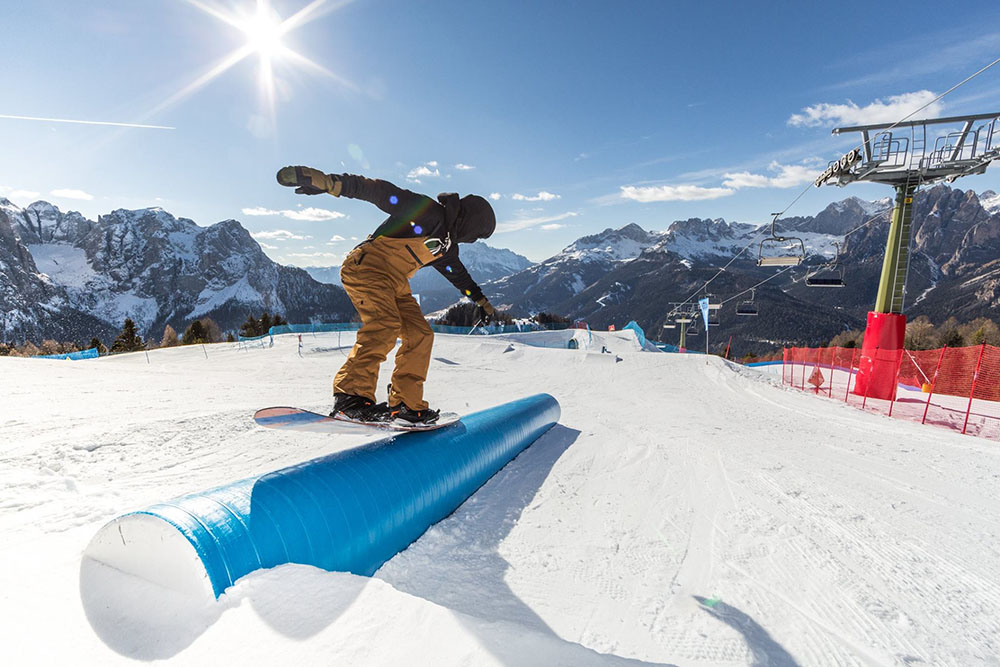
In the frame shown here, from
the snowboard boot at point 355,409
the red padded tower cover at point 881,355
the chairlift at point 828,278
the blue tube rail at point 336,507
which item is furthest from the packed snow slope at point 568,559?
the chairlift at point 828,278

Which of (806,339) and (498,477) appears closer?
(498,477)

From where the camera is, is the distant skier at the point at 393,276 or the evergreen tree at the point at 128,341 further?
the evergreen tree at the point at 128,341

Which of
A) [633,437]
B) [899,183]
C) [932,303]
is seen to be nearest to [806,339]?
[932,303]

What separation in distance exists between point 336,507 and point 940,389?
22.0 m

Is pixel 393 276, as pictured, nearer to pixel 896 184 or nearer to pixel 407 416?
pixel 407 416

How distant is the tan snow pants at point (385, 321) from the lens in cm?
355

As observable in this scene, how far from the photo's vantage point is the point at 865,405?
1179 cm

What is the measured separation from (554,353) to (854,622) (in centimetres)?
1784

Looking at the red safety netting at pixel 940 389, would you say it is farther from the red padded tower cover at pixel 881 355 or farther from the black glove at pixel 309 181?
the black glove at pixel 309 181

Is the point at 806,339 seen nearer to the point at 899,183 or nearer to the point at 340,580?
the point at 899,183

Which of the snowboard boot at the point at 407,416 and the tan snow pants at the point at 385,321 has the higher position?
the tan snow pants at the point at 385,321

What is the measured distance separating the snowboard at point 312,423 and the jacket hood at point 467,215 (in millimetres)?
1861

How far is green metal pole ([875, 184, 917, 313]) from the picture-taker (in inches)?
544

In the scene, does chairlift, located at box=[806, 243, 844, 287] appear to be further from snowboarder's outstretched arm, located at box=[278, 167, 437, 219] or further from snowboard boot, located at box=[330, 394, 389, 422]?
snowboard boot, located at box=[330, 394, 389, 422]
